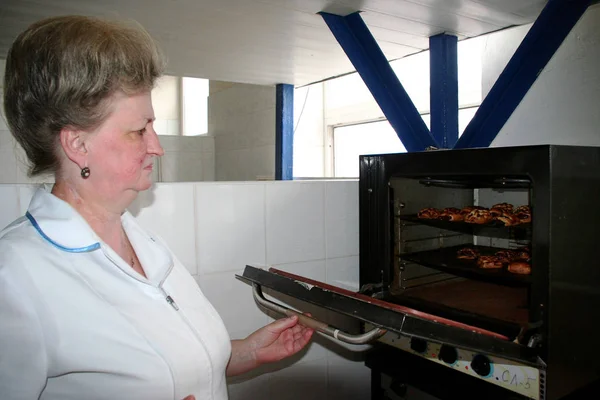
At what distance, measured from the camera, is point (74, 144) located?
2.65 feet

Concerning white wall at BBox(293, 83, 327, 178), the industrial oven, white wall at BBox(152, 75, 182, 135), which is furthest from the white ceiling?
white wall at BBox(152, 75, 182, 135)

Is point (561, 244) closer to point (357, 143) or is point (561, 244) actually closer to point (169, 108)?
point (357, 143)

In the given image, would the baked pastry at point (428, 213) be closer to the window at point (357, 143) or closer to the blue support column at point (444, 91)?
the blue support column at point (444, 91)

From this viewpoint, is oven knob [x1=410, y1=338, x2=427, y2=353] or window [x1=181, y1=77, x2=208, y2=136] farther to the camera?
window [x1=181, y1=77, x2=208, y2=136]

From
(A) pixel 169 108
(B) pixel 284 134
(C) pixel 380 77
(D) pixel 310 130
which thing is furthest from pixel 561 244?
(A) pixel 169 108

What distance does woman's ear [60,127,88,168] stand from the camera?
0.80 metres

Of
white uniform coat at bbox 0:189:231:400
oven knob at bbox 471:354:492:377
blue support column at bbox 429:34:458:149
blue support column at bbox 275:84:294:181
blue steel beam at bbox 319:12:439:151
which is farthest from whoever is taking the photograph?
blue support column at bbox 275:84:294:181

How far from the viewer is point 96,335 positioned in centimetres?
77

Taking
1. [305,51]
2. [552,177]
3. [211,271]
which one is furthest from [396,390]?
[305,51]

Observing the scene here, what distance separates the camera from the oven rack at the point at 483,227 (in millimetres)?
1267

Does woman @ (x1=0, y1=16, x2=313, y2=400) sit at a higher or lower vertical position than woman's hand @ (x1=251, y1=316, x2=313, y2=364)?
higher

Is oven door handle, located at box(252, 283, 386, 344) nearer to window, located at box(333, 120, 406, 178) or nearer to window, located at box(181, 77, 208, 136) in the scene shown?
window, located at box(333, 120, 406, 178)

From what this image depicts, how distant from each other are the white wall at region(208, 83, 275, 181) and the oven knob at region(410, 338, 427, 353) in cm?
284

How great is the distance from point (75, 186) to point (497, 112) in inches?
58.1
